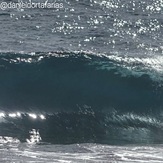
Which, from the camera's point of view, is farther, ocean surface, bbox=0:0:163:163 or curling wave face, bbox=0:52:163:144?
curling wave face, bbox=0:52:163:144

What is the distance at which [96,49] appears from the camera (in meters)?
35.9

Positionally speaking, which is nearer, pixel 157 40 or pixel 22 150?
pixel 22 150

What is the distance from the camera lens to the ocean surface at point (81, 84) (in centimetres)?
→ 2480

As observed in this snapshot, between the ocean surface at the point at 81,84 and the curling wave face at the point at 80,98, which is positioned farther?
the curling wave face at the point at 80,98

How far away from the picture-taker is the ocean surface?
81.4ft

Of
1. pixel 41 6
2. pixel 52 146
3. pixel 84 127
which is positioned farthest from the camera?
pixel 41 6

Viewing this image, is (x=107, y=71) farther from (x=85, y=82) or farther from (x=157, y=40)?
(x=157, y=40)

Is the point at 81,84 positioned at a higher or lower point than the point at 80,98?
higher

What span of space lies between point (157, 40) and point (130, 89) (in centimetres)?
798

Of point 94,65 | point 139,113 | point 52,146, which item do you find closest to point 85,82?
point 94,65

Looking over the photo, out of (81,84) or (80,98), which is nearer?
(80,98)

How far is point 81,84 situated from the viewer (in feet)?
104

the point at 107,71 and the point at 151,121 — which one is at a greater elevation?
the point at 107,71

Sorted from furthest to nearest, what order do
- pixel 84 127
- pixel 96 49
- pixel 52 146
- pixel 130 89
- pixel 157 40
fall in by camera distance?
pixel 157 40
pixel 96 49
pixel 130 89
pixel 84 127
pixel 52 146
